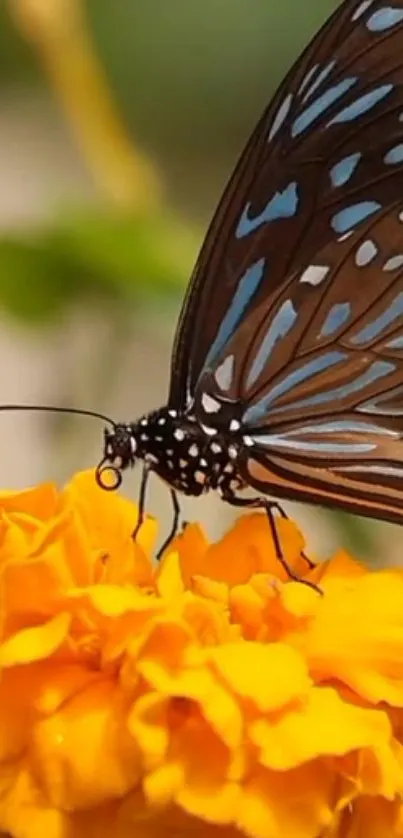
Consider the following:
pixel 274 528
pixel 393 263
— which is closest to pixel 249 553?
pixel 274 528

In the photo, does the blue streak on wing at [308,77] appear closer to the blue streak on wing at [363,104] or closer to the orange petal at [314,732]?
the blue streak on wing at [363,104]

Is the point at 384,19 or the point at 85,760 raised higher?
the point at 384,19

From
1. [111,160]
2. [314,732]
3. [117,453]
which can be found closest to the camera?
[314,732]

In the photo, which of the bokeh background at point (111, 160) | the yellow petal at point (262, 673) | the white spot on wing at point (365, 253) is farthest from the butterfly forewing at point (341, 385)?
the bokeh background at point (111, 160)

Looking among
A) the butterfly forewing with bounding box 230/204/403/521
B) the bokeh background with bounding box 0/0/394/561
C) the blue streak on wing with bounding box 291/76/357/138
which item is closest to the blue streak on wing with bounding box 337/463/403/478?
the butterfly forewing with bounding box 230/204/403/521

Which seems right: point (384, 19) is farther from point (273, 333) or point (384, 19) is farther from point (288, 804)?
point (288, 804)

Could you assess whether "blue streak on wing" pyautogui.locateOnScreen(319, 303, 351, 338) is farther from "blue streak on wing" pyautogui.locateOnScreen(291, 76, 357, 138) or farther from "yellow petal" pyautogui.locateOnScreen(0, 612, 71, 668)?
"yellow petal" pyautogui.locateOnScreen(0, 612, 71, 668)
